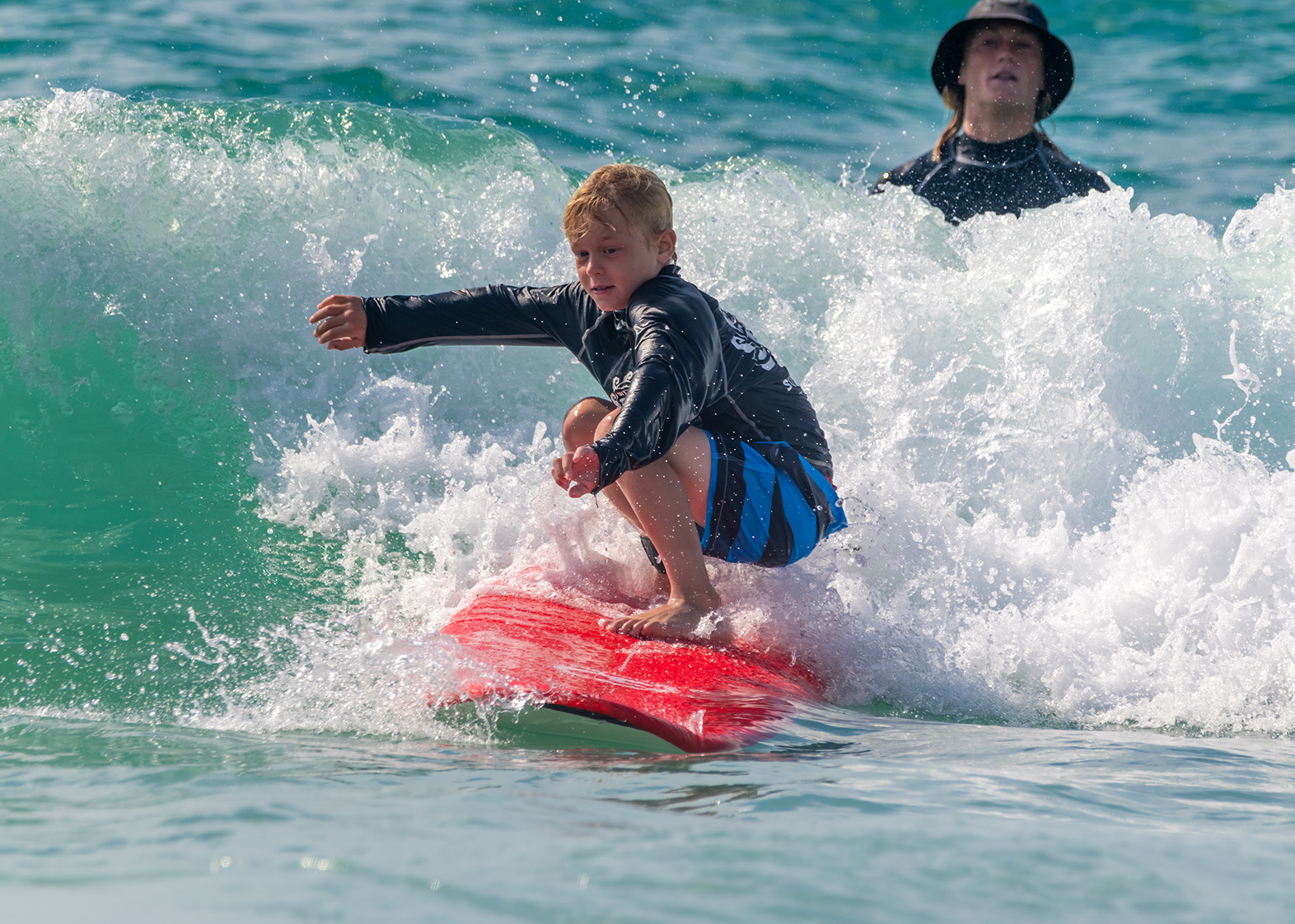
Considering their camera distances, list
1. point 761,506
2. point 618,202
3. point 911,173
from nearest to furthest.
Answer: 1. point 618,202
2. point 761,506
3. point 911,173

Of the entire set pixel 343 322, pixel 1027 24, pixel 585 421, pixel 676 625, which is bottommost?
pixel 676 625

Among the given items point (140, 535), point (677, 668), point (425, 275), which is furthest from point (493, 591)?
point (425, 275)

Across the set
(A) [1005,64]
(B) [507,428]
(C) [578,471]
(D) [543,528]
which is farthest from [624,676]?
(A) [1005,64]

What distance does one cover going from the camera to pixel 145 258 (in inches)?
184

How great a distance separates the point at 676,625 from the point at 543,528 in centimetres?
75

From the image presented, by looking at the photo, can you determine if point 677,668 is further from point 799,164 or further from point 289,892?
point 799,164

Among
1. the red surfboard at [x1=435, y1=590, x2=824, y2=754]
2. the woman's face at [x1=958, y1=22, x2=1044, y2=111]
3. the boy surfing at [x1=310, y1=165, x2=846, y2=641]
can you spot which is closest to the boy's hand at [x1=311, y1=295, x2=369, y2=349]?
the boy surfing at [x1=310, y1=165, x2=846, y2=641]

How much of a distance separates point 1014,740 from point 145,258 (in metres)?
4.01

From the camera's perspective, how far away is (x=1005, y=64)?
5633 mm

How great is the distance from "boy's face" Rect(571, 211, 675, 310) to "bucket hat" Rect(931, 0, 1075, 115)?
346 cm

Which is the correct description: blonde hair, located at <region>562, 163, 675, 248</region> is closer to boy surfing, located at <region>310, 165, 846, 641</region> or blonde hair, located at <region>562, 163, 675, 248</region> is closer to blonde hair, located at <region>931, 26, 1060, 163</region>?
boy surfing, located at <region>310, 165, 846, 641</region>

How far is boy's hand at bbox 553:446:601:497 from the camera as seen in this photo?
2332mm

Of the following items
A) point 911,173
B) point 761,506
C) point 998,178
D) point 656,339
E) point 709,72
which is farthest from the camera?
point 709,72

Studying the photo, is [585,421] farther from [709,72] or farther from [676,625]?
[709,72]
